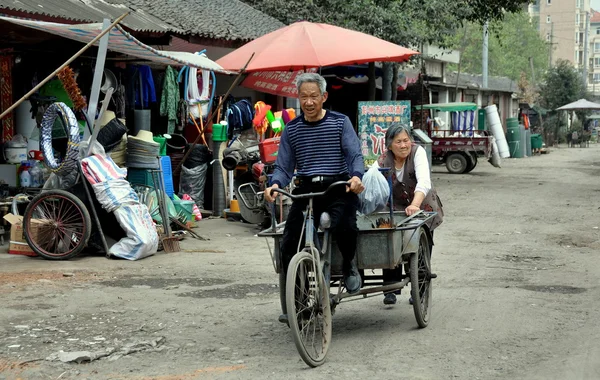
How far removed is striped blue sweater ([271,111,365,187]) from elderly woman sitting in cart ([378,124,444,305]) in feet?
2.81

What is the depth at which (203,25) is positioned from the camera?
643 inches

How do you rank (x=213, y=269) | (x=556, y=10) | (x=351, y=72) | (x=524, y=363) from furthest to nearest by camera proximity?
(x=556, y=10)
(x=351, y=72)
(x=213, y=269)
(x=524, y=363)

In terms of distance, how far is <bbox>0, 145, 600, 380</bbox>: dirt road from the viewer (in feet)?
18.9

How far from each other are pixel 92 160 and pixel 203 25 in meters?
6.47

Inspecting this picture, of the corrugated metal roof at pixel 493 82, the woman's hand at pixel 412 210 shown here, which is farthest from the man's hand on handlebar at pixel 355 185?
the corrugated metal roof at pixel 493 82

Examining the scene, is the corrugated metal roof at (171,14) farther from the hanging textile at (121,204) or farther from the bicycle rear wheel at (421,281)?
the bicycle rear wheel at (421,281)

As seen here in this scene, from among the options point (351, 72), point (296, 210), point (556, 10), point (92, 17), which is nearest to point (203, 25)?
point (92, 17)

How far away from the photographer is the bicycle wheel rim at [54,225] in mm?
10258

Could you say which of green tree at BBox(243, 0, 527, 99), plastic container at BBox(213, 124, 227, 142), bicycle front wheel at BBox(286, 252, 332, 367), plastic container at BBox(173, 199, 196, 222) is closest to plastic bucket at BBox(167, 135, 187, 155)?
plastic container at BBox(213, 124, 227, 142)

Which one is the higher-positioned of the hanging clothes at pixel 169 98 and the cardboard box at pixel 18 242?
the hanging clothes at pixel 169 98

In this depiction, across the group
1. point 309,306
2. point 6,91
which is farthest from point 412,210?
point 6,91

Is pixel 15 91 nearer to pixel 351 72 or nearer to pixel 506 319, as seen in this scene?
pixel 506 319

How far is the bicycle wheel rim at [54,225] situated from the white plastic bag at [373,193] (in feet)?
15.0

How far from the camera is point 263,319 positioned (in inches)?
285
